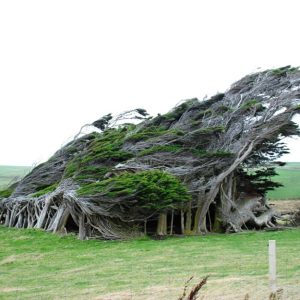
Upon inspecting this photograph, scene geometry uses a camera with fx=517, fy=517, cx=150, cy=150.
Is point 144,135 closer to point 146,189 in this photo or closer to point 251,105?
point 251,105

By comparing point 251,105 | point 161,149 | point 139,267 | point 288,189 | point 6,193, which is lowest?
point 139,267

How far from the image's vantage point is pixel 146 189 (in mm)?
21531

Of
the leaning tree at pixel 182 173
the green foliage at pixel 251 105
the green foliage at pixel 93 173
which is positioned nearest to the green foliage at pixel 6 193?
the leaning tree at pixel 182 173

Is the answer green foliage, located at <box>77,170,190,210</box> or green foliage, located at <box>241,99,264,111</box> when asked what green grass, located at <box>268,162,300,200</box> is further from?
green foliage, located at <box>77,170,190,210</box>

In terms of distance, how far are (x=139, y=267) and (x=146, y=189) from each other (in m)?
7.96

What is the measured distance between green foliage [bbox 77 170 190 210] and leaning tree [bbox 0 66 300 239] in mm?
43

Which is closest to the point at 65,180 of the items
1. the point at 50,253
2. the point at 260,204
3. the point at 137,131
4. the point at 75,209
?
the point at 75,209

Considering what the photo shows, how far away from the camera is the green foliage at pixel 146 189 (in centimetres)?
2155

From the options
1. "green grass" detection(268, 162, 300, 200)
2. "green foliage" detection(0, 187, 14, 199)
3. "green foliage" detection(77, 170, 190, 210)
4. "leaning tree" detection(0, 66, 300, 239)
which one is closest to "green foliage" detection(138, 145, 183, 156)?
"leaning tree" detection(0, 66, 300, 239)

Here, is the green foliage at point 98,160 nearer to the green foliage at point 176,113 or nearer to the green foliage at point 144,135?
the green foliage at point 144,135

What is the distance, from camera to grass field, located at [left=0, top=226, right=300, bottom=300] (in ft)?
32.4

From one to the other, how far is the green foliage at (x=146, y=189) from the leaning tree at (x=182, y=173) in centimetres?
4

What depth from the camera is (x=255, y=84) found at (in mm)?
31125

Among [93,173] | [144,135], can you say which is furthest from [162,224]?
[144,135]
